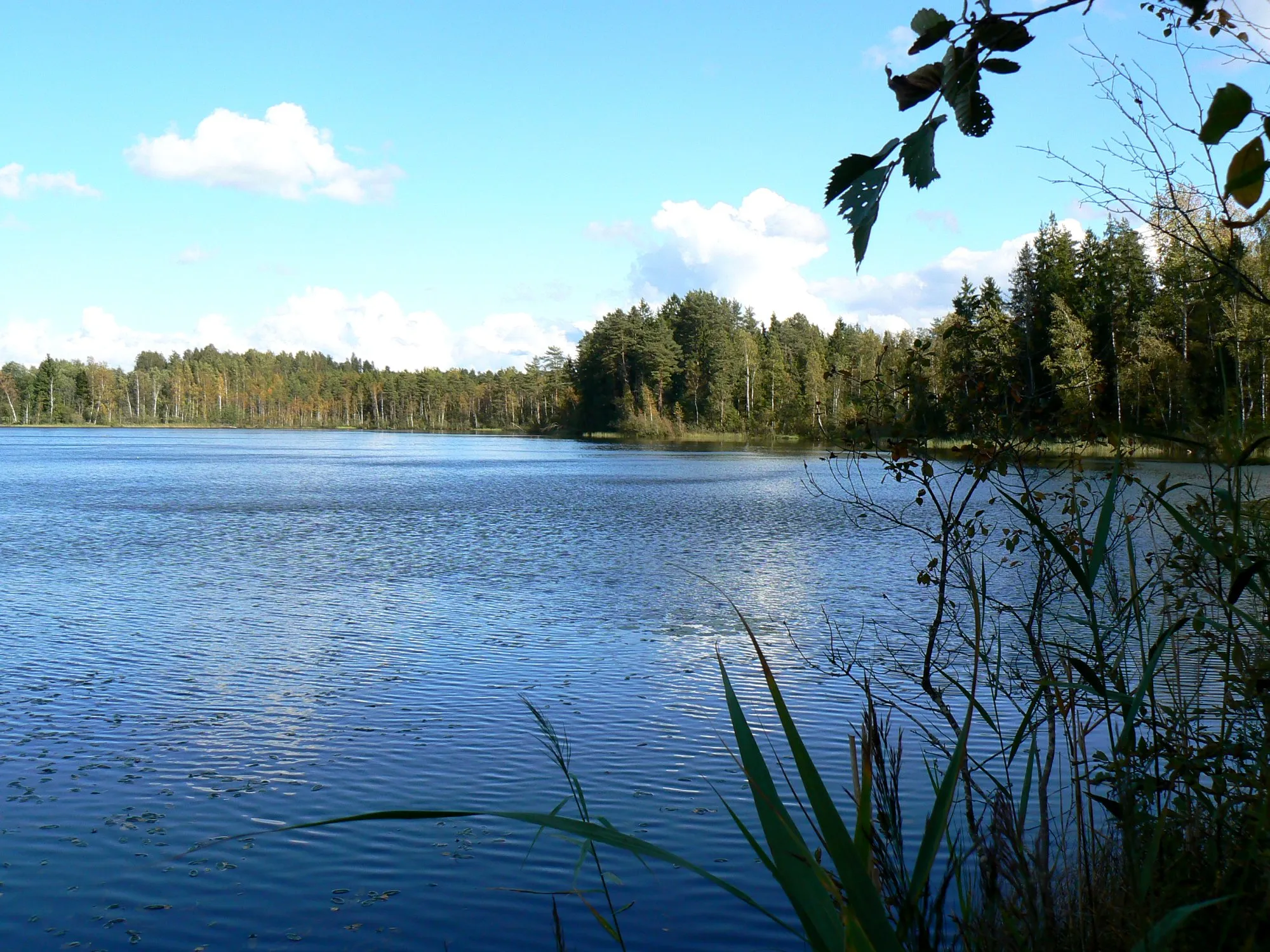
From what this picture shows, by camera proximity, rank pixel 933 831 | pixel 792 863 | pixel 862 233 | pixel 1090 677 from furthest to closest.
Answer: pixel 1090 677 → pixel 933 831 → pixel 792 863 → pixel 862 233

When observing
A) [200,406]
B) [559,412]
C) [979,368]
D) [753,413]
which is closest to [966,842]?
[979,368]

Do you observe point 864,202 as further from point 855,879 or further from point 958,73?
point 855,879

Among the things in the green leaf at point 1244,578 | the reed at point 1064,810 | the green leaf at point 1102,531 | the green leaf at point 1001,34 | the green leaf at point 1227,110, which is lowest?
the reed at point 1064,810

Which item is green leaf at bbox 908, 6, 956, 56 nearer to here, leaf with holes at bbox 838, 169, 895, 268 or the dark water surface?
leaf with holes at bbox 838, 169, 895, 268

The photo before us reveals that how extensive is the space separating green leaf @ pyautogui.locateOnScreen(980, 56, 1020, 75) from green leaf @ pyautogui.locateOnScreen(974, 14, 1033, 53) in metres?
0.02

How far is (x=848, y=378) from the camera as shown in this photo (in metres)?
6.52

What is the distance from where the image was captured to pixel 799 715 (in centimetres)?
868

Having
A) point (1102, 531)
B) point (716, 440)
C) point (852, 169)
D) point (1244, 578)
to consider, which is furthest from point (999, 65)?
point (716, 440)

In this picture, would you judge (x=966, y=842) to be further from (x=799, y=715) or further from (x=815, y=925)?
(x=815, y=925)

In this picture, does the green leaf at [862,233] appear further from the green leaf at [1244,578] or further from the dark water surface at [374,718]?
the dark water surface at [374,718]

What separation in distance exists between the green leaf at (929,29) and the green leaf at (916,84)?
1.3 inches

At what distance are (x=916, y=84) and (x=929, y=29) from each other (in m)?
0.09

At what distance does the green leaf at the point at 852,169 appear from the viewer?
154 centimetres

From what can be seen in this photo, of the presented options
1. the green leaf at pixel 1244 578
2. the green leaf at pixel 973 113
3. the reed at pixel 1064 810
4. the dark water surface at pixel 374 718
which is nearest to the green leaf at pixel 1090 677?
the reed at pixel 1064 810
